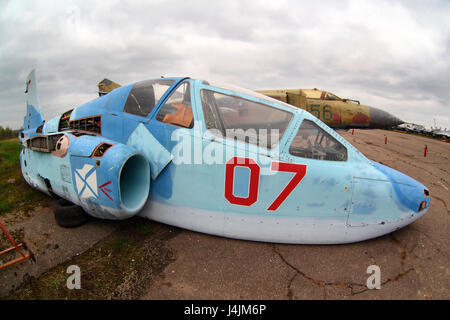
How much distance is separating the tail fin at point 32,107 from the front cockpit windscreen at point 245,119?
230 inches

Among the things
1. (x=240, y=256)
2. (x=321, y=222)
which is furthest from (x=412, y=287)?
(x=240, y=256)

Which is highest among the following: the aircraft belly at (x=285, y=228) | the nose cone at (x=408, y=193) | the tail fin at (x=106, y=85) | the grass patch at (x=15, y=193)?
the tail fin at (x=106, y=85)

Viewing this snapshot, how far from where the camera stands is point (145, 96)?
371 cm

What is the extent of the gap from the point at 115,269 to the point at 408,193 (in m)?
3.84

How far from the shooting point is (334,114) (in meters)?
8.26

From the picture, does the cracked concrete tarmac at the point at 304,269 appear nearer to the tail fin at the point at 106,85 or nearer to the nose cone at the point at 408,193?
the nose cone at the point at 408,193

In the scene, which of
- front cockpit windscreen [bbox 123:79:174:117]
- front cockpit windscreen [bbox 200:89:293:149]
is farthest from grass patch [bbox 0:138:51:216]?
front cockpit windscreen [bbox 200:89:293:149]

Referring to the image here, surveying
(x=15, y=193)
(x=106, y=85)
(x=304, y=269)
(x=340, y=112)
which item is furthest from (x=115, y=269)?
(x=106, y=85)

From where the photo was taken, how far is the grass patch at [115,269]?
2.49m

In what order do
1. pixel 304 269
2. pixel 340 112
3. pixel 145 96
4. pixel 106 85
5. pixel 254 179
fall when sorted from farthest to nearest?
pixel 106 85, pixel 340 112, pixel 145 96, pixel 254 179, pixel 304 269

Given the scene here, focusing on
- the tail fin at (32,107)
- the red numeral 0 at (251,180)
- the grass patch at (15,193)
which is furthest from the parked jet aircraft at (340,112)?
the grass patch at (15,193)

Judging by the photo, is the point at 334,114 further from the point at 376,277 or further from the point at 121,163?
the point at 121,163

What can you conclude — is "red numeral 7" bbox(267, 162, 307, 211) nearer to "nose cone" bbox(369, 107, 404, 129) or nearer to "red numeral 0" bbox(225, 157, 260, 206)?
"red numeral 0" bbox(225, 157, 260, 206)

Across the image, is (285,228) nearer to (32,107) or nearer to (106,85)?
(32,107)
